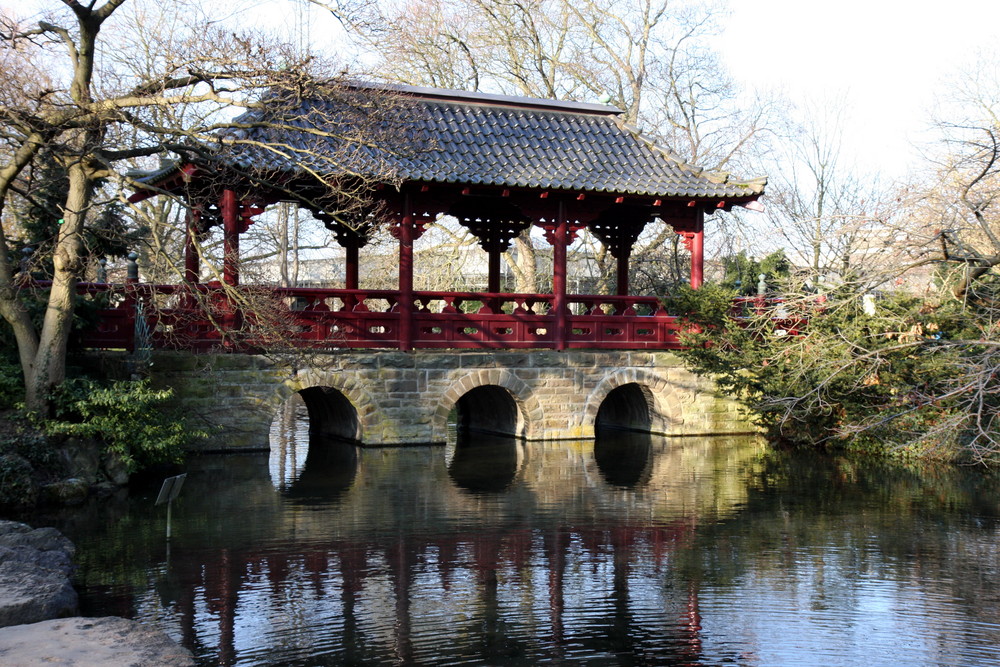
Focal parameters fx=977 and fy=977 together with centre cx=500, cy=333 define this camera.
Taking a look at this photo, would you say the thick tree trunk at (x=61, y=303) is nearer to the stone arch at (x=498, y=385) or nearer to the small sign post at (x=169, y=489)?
the small sign post at (x=169, y=489)

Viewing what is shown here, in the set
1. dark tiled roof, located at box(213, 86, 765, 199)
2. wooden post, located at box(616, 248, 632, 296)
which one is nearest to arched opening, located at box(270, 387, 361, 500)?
dark tiled roof, located at box(213, 86, 765, 199)

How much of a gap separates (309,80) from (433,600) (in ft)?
22.8

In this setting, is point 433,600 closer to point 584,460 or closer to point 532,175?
point 584,460

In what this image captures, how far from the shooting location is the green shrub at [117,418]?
1155 centimetres

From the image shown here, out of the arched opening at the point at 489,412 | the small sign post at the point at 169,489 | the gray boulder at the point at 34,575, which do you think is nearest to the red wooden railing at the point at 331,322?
the arched opening at the point at 489,412

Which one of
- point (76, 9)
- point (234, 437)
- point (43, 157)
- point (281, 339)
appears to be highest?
point (76, 9)

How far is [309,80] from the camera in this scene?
463 inches

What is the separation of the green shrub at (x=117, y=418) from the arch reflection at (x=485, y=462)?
3688mm

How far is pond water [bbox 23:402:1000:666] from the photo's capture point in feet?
21.3

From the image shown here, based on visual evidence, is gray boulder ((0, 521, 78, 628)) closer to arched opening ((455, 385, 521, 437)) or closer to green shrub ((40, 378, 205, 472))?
green shrub ((40, 378, 205, 472))

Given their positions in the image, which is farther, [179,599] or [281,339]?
[281,339]

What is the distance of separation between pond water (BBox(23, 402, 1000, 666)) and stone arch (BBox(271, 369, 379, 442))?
1259mm

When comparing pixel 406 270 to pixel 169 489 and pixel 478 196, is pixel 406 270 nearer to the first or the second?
pixel 478 196

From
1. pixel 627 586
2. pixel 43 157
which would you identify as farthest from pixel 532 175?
pixel 627 586
